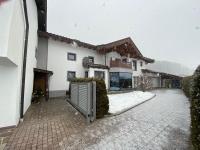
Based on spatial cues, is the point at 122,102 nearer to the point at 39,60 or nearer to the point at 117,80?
the point at 117,80

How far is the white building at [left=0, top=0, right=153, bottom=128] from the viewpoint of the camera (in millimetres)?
4508

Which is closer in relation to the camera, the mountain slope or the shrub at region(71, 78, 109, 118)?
the shrub at region(71, 78, 109, 118)

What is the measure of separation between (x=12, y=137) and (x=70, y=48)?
11488 mm

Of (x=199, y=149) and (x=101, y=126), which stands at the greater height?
(x=199, y=149)

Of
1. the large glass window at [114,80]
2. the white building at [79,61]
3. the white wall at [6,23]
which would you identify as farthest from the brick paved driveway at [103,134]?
the large glass window at [114,80]

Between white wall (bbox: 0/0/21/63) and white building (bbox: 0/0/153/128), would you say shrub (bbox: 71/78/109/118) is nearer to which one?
white building (bbox: 0/0/153/128)

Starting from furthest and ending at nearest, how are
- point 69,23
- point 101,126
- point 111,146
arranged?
point 69,23
point 101,126
point 111,146

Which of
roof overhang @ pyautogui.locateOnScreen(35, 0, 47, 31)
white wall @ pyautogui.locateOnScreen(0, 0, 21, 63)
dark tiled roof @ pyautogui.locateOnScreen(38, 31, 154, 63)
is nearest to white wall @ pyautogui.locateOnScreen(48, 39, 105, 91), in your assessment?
dark tiled roof @ pyautogui.locateOnScreen(38, 31, 154, 63)

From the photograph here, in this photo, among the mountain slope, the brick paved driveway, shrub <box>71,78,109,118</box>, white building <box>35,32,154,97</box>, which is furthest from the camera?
the mountain slope

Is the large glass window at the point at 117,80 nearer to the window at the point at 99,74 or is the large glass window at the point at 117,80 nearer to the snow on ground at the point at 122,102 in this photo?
the window at the point at 99,74

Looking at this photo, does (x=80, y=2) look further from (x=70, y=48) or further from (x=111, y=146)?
(x=111, y=146)

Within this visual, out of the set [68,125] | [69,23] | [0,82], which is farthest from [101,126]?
[69,23]

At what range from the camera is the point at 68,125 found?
5.27 m

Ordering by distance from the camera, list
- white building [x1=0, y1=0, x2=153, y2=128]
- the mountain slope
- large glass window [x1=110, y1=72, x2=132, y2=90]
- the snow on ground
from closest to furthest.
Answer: white building [x1=0, y1=0, x2=153, y2=128]
the snow on ground
large glass window [x1=110, y1=72, x2=132, y2=90]
the mountain slope
